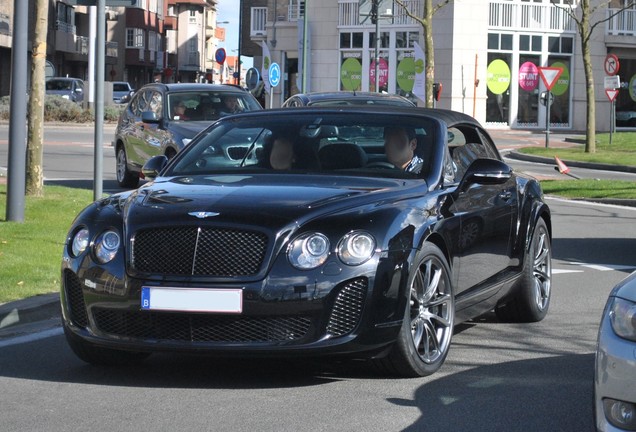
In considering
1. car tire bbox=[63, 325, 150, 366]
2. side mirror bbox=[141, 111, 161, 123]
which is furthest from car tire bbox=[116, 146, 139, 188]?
car tire bbox=[63, 325, 150, 366]

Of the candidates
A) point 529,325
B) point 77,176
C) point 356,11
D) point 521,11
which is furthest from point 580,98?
point 529,325

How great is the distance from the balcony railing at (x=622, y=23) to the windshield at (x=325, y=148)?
57091 mm

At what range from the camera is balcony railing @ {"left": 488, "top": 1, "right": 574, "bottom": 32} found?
6138 centimetres

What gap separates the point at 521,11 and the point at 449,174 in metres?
55.6

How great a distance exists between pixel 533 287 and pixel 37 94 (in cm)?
877

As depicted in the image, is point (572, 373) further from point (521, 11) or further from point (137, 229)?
point (521, 11)

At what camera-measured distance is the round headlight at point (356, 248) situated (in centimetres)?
641

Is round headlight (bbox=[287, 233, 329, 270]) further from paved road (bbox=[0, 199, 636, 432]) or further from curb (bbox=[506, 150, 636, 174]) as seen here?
curb (bbox=[506, 150, 636, 174])

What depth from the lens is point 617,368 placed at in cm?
478

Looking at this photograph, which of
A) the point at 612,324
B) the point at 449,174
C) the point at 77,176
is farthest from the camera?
the point at 77,176

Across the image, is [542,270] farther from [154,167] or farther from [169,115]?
[169,115]

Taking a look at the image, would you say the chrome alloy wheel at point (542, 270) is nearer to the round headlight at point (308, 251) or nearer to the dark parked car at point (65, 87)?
the round headlight at point (308, 251)

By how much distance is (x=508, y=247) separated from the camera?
27.7 ft

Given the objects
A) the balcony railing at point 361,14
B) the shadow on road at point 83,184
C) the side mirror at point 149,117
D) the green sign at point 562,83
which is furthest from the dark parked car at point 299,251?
the green sign at point 562,83
